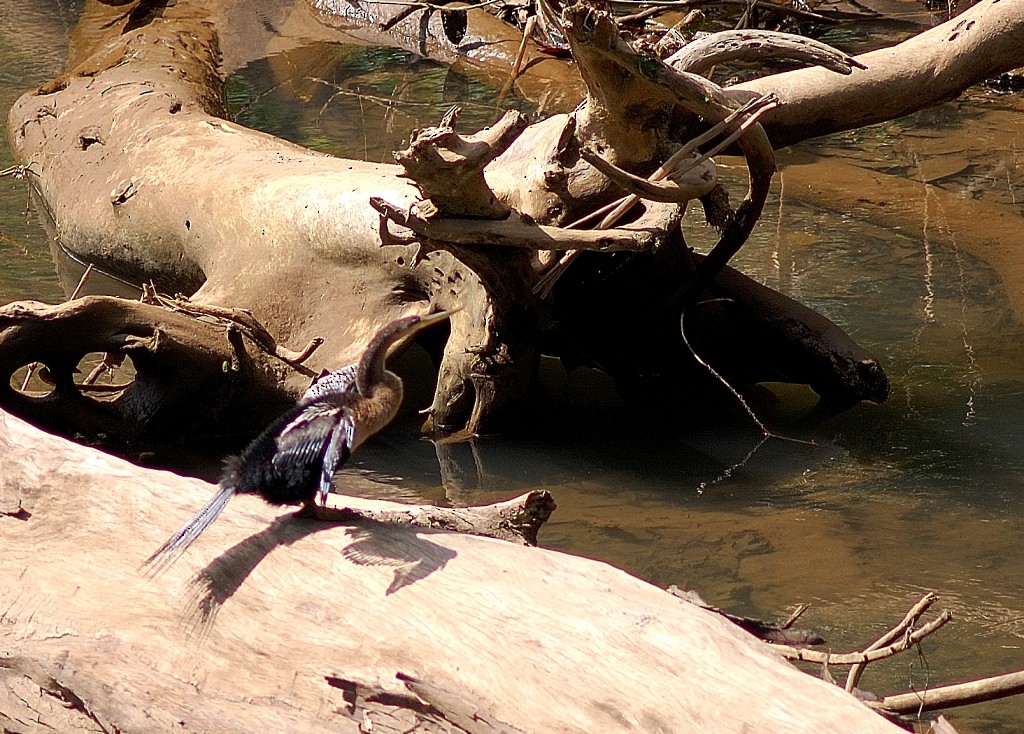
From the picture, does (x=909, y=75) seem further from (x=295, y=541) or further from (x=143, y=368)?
(x=295, y=541)

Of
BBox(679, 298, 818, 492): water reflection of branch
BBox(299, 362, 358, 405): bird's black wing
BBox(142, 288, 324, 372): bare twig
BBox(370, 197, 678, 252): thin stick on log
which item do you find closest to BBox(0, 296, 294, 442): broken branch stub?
BBox(142, 288, 324, 372): bare twig

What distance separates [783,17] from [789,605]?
6165 millimetres

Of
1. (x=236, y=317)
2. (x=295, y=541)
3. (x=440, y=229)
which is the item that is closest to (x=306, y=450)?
(x=295, y=541)

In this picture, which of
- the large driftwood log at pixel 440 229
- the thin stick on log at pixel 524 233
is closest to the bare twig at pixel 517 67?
the large driftwood log at pixel 440 229

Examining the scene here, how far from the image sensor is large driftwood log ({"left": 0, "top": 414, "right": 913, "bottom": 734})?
190cm

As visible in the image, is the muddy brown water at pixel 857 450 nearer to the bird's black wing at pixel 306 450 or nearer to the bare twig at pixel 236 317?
the bare twig at pixel 236 317

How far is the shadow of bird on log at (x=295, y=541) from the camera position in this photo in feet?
7.28

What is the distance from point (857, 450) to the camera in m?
4.38

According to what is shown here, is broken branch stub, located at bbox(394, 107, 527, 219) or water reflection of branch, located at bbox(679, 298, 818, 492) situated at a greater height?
broken branch stub, located at bbox(394, 107, 527, 219)

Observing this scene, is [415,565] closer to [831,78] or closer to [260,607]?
[260,607]

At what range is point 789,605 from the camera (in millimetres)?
3344

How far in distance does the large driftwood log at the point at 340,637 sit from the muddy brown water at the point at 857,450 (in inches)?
47.5

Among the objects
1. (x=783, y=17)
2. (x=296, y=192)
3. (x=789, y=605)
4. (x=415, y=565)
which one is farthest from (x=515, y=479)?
(x=783, y=17)

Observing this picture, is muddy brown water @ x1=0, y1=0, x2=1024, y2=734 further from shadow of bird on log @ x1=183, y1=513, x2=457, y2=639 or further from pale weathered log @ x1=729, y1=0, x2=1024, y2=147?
shadow of bird on log @ x1=183, y1=513, x2=457, y2=639
